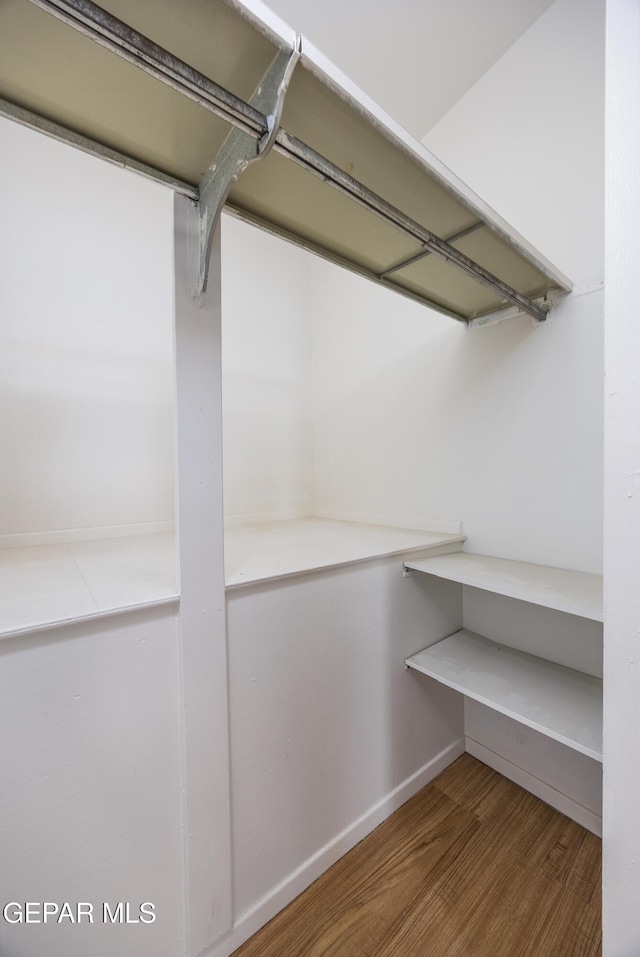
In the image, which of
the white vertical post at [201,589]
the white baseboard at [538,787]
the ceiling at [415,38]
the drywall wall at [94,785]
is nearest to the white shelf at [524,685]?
the white baseboard at [538,787]

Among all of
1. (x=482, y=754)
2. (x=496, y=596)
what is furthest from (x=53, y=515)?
(x=482, y=754)

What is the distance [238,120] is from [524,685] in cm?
177

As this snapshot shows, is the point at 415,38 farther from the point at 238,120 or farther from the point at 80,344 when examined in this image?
the point at 80,344

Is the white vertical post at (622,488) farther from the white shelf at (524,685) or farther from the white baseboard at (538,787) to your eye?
the white baseboard at (538,787)

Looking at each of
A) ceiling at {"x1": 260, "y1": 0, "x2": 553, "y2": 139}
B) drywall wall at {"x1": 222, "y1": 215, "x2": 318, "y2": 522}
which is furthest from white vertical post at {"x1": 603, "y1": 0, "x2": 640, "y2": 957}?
drywall wall at {"x1": 222, "y1": 215, "x2": 318, "y2": 522}

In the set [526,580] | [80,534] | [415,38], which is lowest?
[526,580]

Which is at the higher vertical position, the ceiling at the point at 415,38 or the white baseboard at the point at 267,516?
the ceiling at the point at 415,38

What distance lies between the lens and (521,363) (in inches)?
61.4

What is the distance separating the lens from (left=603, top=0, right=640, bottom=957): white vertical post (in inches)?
24.2

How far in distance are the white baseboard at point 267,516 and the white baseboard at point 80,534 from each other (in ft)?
1.24

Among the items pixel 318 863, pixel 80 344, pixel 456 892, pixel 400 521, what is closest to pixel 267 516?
pixel 400 521

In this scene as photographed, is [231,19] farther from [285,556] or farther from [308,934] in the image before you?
[308,934]

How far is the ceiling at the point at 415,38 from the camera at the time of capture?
1.46 m

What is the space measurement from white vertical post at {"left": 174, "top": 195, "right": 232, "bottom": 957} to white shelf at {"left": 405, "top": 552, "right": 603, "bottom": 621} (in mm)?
827
